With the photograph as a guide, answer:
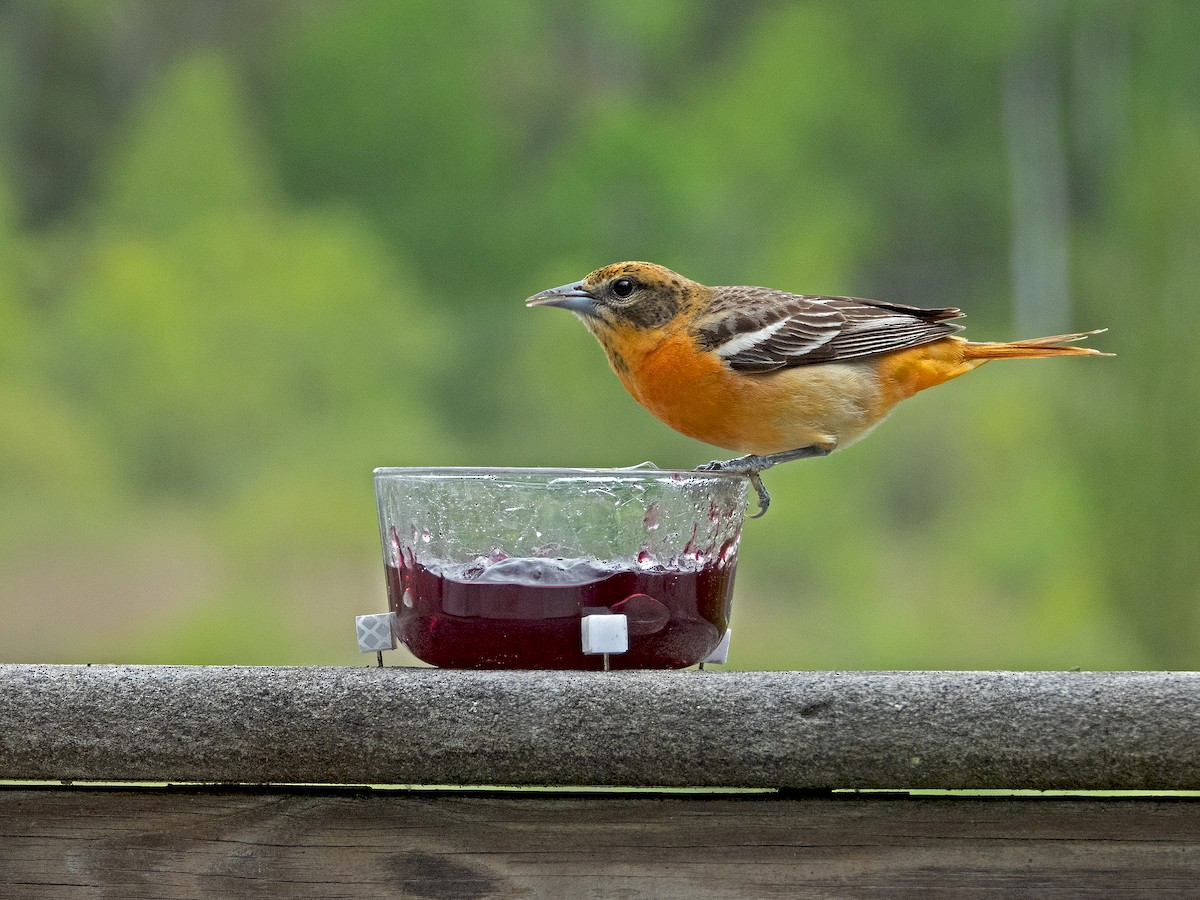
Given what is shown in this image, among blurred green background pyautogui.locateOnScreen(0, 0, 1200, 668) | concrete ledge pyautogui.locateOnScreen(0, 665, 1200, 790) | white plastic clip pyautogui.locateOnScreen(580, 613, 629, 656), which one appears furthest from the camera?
blurred green background pyautogui.locateOnScreen(0, 0, 1200, 668)

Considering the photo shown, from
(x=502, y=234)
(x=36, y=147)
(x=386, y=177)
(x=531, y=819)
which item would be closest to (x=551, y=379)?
(x=502, y=234)

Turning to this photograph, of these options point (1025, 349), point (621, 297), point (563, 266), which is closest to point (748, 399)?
point (621, 297)

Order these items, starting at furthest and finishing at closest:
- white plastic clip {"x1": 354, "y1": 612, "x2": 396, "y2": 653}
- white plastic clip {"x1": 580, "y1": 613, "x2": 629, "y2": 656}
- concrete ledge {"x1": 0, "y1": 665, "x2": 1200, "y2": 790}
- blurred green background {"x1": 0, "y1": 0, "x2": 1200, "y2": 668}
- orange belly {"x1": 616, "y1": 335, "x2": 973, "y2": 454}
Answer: blurred green background {"x1": 0, "y1": 0, "x2": 1200, "y2": 668}, orange belly {"x1": 616, "y1": 335, "x2": 973, "y2": 454}, white plastic clip {"x1": 354, "y1": 612, "x2": 396, "y2": 653}, white plastic clip {"x1": 580, "y1": 613, "x2": 629, "y2": 656}, concrete ledge {"x1": 0, "y1": 665, "x2": 1200, "y2": 790}

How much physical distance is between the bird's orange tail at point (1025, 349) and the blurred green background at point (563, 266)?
261 inches

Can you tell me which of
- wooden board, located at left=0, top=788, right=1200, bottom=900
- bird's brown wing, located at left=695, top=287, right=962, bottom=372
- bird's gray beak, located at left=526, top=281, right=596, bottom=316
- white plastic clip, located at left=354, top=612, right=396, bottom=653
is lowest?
wooden board, located at left=0, top=788, right=1200, bottom=900

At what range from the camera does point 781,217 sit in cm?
→ 996

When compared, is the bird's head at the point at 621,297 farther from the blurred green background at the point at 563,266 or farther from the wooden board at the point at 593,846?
the blurred green background at the point at 563,266

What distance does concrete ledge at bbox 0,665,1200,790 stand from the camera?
122 centimetres

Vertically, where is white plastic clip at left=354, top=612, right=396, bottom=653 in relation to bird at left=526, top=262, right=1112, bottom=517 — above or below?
below

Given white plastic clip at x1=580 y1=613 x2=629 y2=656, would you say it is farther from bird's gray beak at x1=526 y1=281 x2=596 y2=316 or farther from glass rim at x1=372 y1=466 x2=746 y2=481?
bird's gray beak at x1=526 y1=281 x2=596 y2=316

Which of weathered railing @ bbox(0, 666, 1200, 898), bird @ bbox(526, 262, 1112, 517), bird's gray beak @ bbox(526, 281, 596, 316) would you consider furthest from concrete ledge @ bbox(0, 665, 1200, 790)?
bird's gray beak @ bbox(526, 281, 596, 316)

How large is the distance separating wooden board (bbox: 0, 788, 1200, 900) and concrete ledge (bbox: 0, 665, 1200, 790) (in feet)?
0.09

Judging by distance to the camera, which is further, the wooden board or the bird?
the bird

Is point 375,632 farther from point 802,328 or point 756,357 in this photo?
point 802,328
